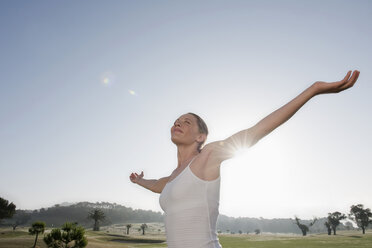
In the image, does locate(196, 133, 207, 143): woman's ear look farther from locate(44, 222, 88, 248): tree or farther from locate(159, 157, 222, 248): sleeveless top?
locate(44, 222, 88, 248): tree

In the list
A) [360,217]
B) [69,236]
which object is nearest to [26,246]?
[69,236]

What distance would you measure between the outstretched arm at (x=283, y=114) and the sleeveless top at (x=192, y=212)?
0.42 m

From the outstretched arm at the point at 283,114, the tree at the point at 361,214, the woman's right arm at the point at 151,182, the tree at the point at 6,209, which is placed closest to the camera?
the outstretched arm at the point at 283,114

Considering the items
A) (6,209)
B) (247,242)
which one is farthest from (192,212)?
(6,209)

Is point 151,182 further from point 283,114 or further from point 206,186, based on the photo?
point 283,114

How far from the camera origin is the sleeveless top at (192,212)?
2041 mm

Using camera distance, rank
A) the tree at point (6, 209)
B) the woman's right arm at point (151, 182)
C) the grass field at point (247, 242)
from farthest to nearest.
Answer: the tree at point (6, 209) → the grass field at point (247, 242) → the woman's right arm at point (151, 182)

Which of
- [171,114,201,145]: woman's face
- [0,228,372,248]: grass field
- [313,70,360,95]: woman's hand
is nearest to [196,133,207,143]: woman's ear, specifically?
[171,114,201,145]: woman's face

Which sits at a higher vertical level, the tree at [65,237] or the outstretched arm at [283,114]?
the outstretched arm at [283,114]

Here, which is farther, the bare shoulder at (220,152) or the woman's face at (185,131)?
the woman's face at (185,131)

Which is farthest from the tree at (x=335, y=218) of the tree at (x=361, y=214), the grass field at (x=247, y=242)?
the grass field at (x=247, y=242)

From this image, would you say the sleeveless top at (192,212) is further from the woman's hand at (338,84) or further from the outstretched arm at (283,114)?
the woman's hand at (338,84)

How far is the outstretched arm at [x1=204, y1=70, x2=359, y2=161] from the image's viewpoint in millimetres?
1950

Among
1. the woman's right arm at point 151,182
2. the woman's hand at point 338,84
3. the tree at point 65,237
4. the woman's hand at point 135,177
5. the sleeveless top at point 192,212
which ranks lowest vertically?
the tree at point 65,237
